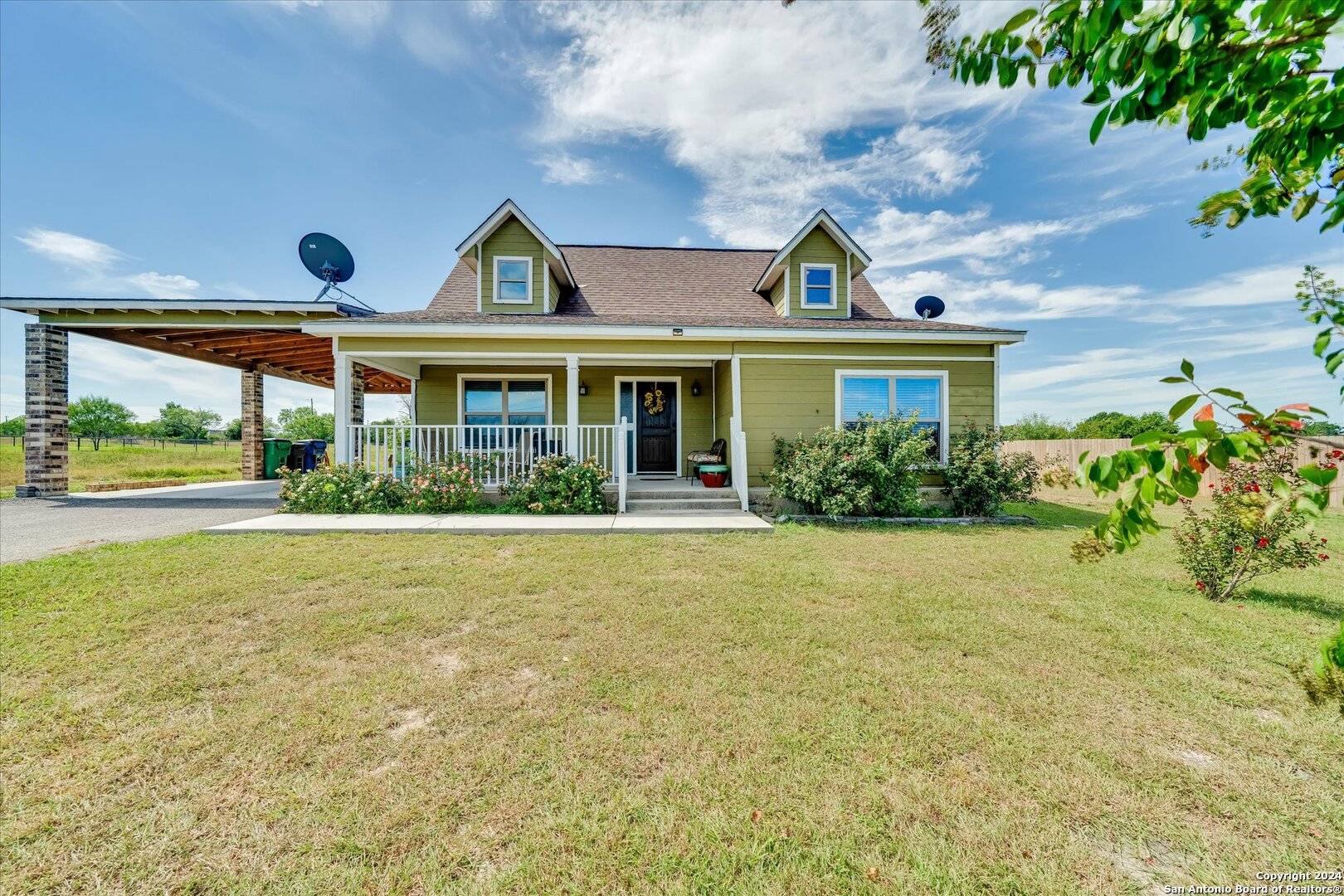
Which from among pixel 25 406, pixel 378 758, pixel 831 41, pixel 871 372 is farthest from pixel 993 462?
pixel 25 406

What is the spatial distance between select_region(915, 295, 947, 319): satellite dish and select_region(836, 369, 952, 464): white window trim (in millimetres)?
3059

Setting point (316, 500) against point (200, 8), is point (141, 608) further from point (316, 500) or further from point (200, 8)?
point (200, 8)

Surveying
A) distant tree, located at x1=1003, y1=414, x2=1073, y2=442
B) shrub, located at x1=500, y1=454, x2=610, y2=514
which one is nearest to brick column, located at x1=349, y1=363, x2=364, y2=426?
shrub, located at x1=500, y1=454, x2=610, y2=514

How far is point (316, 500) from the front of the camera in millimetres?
7918

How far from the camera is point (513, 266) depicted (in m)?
10.3

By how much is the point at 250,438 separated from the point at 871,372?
17735mm

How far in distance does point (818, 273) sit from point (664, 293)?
12.4 feet

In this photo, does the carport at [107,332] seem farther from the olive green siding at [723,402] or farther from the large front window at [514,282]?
the olive green siding at [723,402]

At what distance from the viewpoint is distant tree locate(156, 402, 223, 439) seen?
45.7 metres

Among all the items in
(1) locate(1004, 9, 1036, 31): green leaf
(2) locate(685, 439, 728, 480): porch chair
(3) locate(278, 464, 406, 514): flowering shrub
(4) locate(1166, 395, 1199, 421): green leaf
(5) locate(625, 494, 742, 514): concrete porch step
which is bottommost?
(5) locate(625, 494, 742, 514): concrete porch step

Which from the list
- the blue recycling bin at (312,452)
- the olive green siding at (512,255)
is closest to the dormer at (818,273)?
the olive green siding at (512,255)

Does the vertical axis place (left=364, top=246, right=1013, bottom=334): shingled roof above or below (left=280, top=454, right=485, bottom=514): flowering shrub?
above

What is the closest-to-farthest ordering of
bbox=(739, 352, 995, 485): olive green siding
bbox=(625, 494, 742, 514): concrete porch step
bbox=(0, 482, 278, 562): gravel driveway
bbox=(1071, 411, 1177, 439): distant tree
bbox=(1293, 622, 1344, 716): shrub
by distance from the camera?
bbox=(1293, 622, 1344, 716): shrub, bbox=(0, 482, 278, 562): gravel driveway, bbox=(625, 494, 742, 514): concrete porch step, bbox=(739, 352, 995, 485): olive green siding, bbox=(1071, 411, 1177, 439): distant tree

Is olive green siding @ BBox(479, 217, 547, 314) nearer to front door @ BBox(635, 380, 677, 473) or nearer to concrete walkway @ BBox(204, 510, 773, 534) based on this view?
front door @ BBox(635, 380, 677, 473)
